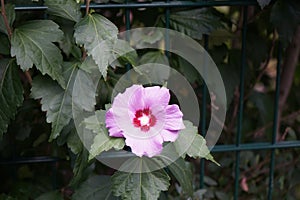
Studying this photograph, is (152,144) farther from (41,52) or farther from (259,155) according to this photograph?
(259,155)

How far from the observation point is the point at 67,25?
192 centimetres

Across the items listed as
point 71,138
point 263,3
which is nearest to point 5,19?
point 71,138

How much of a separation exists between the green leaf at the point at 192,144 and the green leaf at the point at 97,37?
0.29 metres

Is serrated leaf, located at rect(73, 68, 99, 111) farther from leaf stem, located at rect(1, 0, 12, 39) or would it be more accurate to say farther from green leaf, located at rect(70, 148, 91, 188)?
leaf stem, located at rect(1, 0, 12, 39)

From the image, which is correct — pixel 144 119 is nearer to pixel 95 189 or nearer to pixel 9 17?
pixel 95 189

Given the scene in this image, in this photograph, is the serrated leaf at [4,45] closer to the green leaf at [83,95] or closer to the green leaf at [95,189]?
the green leaf at [83,95]

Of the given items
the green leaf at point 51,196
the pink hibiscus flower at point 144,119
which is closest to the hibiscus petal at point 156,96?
the pink hibiscus flower at point 144,119

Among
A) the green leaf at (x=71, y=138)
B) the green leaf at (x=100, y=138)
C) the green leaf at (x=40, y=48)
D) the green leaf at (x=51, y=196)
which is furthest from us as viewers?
the green leaf at (x=51, y=196)

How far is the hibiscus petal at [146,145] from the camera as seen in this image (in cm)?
161

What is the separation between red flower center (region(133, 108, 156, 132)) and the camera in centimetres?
166

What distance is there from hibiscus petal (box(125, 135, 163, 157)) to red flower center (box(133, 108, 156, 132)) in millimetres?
47

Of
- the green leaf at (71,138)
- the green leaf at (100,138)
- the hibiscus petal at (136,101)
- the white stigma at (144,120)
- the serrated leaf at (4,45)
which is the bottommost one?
the green leaf at (71,138)

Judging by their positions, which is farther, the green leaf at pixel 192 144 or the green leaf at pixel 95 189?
the green leaf at pixel 95 189

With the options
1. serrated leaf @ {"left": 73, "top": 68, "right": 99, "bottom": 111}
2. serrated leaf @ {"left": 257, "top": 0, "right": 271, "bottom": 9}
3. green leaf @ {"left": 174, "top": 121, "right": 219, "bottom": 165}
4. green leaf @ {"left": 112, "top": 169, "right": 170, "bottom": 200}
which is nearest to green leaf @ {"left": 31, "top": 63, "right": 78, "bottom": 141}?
serrated leaf @ {"left": 73, "top": 68, "right": 99, "bottom": 111}
